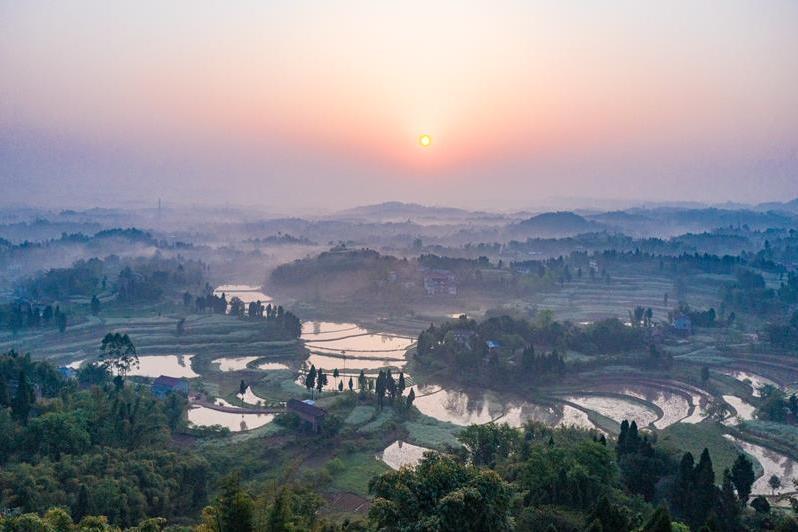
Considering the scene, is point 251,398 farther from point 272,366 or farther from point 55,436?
point 55,436

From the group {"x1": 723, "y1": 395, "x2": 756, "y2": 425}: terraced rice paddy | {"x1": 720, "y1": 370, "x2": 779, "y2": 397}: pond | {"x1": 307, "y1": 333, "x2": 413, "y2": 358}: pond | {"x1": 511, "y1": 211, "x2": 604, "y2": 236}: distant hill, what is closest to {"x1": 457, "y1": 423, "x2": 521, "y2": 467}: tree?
{"x1": 723, "y1": 395, "x2": 756, "y2": 425}: terraced rice paddy

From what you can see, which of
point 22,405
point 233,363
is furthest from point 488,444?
point 233,363

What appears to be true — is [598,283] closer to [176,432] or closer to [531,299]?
[531,299]

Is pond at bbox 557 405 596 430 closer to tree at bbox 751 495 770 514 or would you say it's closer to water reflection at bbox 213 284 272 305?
tree at bbox 751 495 770 514

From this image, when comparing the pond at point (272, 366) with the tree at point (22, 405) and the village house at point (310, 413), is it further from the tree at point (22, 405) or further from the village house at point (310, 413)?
the tree at point (22, 405)

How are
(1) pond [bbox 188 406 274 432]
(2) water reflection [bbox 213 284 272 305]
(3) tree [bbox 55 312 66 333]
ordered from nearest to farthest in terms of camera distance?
(1) pond [bbox 188 406 274 432] < (3) tree [bbox 55 312 66 333] < (2) water reflection [bbox 213 284 272 305]

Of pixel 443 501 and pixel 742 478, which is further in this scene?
pixel 742 478
